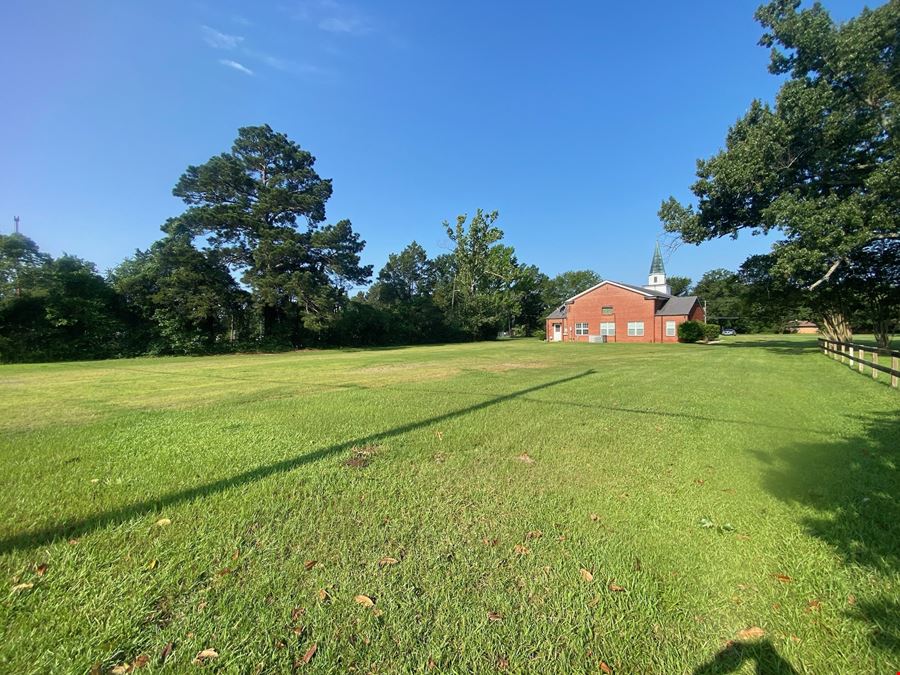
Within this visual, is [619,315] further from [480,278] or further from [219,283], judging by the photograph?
[219,283]

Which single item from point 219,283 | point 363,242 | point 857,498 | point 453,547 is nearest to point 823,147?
point 857,498

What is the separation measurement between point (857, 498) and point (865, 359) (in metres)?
16.2

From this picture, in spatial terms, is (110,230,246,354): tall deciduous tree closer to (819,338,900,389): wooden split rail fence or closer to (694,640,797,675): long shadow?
(694,640,797,675): long shadow

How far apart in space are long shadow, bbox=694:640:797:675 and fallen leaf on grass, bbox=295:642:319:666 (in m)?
1.83

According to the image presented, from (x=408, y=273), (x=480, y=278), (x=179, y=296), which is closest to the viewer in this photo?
(x=179, y=296)

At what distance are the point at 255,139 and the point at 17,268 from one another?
17.9m

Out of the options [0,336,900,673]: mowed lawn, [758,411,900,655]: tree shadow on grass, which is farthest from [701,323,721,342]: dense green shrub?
[758,411,900,655]: tree shadow on grass

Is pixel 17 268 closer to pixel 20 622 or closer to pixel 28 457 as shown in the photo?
pixel 28 457

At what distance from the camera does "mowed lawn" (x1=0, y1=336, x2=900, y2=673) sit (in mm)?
1949

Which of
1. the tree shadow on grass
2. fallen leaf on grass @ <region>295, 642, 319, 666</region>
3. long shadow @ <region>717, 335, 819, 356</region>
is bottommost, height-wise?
the tree shadow on grass

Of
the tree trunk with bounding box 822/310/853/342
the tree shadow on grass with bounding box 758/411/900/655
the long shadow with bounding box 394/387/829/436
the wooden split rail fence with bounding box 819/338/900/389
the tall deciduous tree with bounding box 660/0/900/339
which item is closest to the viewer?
the tree shadow on grass with bounding box 758/411/900/655

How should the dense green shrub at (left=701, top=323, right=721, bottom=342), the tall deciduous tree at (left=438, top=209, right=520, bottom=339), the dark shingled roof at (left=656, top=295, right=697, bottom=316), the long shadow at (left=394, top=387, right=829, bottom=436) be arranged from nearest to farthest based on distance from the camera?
1. the long shadow at (left=394, top=387, right=829, bottom=436)
2. the dense green shrub at (left=701, top=323, right=721, bottom=342)
3. the dark shingled roof at (left=656, top=295, right=697, bottom=316)
4. the tall deciduous tree at (left=438, top=209, right=520, bottom=339)

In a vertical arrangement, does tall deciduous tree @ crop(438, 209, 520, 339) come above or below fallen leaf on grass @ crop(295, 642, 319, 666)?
above

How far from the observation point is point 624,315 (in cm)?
4166
